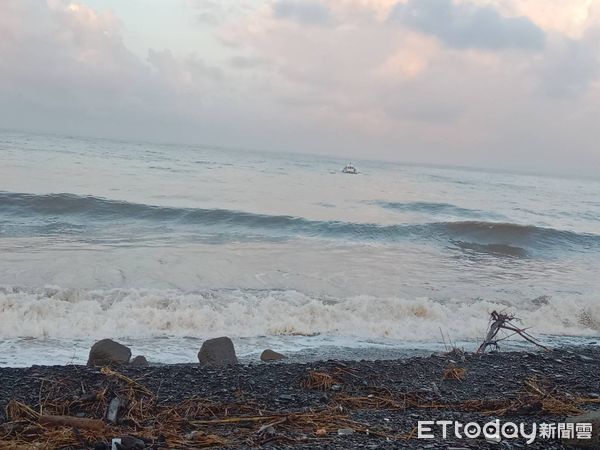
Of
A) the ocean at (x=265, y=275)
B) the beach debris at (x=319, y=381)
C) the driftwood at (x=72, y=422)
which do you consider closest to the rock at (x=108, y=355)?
the ocean at (x=265, y=275)

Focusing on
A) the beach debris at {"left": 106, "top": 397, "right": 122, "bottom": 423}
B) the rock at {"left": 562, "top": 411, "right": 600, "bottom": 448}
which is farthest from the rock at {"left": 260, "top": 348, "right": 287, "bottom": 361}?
the rock at {"left": 562, "top": 411, "right": 600, "bottom": 448}

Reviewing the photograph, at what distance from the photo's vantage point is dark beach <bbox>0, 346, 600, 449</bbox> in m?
3.31

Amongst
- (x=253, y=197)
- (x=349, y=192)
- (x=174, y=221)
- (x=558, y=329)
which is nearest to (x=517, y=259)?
(x=558, y=329)

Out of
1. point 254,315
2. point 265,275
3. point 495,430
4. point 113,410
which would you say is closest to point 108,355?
point 113,410

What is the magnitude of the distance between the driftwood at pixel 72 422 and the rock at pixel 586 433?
3.09m

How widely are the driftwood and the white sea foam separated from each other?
373 centimetres

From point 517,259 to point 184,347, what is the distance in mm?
13707

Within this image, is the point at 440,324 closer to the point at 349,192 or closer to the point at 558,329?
the point at 558,329

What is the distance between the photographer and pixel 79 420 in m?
3.38

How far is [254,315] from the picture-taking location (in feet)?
27.3

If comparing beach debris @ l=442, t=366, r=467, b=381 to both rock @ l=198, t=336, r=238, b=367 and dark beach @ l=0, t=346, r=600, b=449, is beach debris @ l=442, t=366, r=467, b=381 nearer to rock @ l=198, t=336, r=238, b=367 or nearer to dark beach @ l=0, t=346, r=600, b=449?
dark beach @ l=0, t=346, r=600, b=449

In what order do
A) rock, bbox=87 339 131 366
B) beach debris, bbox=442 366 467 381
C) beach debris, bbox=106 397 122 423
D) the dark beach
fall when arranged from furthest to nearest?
rock, bbox=87 339 131 366 < beach debris, bbox=442 366 467 381 < beach debris, bbox=106 397 122 423 < the dark beach

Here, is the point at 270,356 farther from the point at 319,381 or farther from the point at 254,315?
the point at 254,315

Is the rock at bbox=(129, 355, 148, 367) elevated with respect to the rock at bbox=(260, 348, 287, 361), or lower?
elevated
